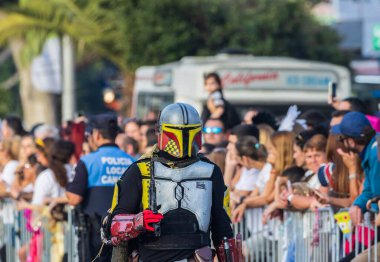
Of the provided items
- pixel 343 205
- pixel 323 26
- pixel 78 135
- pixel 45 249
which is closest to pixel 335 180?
pixel 343 205

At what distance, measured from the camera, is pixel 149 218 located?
22.4 ft

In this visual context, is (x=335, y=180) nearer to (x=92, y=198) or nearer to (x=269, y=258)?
(x=269, y=258)

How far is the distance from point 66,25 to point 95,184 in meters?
20.9

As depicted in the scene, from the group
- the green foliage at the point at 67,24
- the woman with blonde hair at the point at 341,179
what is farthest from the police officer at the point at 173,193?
the green foliage at the point at 67,24

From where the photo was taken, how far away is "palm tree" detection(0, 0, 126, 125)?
30.5 metres

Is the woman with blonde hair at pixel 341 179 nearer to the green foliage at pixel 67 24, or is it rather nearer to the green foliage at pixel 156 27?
the green foliage at pixel 156 27

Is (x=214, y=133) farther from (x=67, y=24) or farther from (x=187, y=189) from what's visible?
(x=67, y=24)

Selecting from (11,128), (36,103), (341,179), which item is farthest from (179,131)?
(36,103)

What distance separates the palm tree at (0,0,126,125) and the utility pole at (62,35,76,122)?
276 millimetres

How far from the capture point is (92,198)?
10.2 metres

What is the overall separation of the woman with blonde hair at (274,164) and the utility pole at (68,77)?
2007cm

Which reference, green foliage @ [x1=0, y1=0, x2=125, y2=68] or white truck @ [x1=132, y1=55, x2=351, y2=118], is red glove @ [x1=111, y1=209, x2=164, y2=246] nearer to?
white truck @ [x1=132, y1=55, x2=351, y2=118]

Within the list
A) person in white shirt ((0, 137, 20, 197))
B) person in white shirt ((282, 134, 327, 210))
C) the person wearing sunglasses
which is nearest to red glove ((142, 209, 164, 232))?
person in white shirt ((282, 134, 327, 210))

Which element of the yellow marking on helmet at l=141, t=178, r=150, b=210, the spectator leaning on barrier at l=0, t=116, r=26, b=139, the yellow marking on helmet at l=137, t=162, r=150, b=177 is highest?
the spectator leaning on barrier at l=0, t=116, r=26, b=139
